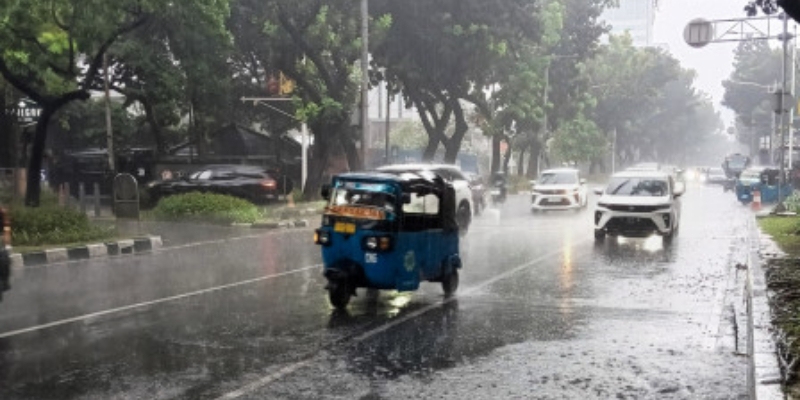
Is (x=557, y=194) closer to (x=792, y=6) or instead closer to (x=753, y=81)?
(x=792, y=6)

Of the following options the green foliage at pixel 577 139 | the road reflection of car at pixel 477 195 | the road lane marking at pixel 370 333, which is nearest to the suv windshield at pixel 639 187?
the road lane marking at pixel 370 333

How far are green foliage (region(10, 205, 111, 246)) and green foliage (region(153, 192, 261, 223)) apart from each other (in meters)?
5.86

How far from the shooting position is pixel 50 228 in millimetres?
18234

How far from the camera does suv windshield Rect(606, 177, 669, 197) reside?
1997cm

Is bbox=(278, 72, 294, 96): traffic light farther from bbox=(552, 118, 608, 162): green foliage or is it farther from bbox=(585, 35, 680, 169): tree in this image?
bbox=(585, 35, 680, 169): tree

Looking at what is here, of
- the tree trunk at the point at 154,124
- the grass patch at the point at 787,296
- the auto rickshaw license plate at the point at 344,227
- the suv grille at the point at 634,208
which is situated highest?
the tree trunk at the point at 154,124

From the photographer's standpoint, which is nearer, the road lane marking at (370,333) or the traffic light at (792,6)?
the road lane marking at (370,333)

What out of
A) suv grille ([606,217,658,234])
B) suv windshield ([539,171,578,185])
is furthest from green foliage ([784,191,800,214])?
suv grille ([606,217,658,234])

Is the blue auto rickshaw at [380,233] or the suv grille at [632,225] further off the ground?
the blue auto rickshaw at [380,233]

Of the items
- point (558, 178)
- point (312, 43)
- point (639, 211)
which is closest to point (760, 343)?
point (639, 211)

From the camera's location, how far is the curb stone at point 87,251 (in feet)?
52.1

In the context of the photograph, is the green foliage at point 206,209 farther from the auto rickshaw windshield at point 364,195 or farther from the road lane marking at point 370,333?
the auto rickshaw windshield at point 364,195

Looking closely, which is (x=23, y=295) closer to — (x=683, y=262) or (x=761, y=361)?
(x=761, y=361)

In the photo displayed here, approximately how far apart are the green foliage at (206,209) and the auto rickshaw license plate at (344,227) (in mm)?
14696
